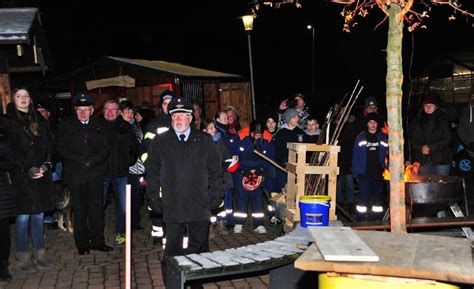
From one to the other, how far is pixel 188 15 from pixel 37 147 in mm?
31250

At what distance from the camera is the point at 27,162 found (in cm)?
646

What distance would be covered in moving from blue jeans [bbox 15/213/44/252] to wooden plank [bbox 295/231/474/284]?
14.5ft

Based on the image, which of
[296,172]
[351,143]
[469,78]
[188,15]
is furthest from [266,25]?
[296,172]

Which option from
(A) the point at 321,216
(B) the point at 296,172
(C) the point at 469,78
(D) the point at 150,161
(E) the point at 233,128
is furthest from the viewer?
(C) the point at 469,78

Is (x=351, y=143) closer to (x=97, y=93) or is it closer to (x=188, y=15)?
(x=97, y=93)

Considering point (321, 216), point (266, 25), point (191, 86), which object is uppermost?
point (266, 25)

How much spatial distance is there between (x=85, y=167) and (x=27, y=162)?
A: 919 millimetres

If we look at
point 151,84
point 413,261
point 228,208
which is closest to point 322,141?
point 228,208

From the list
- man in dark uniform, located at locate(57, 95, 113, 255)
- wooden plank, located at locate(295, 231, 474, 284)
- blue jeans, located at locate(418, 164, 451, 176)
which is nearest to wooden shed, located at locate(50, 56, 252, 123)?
blue jeans, located at locate(418, 164, 451, 176)

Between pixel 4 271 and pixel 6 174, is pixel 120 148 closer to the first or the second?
pixel 6 174

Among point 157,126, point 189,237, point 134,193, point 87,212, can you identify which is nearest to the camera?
point 189,237

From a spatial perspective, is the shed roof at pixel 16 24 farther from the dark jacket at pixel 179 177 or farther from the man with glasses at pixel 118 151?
the dark jacket at pixel 179 177

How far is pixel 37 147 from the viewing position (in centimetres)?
662

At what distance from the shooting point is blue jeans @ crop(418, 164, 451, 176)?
866 centimetres
